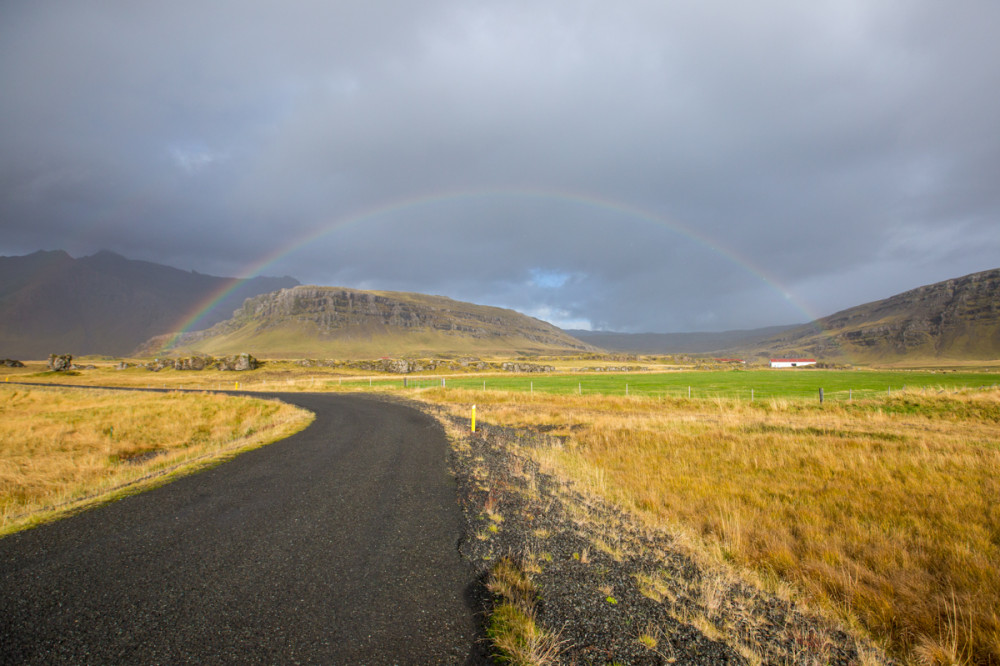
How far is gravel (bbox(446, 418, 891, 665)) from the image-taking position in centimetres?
448

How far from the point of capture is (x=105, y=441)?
18031 millimetres

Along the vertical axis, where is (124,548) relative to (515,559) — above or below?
above

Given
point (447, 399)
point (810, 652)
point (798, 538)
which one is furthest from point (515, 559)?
point (447, 399)

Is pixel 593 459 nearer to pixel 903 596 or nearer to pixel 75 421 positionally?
pixel 903 596

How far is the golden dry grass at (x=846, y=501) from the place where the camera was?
20.2ft

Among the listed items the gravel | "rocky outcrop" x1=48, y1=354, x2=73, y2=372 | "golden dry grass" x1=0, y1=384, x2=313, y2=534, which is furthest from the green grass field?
"rocky outcrop" x1=48, y1=354, x2=73, y2=372

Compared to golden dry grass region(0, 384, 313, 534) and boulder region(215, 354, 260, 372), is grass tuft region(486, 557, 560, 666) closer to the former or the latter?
golden dry grass region(0, 384, 313, 534)

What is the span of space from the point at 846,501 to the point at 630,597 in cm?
882

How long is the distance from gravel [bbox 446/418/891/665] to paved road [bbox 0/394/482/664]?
0.91 m

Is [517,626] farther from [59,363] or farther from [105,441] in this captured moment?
[59,363]

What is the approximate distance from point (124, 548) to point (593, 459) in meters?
13.3

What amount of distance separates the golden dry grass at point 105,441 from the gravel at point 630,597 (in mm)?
8355

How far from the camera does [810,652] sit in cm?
475

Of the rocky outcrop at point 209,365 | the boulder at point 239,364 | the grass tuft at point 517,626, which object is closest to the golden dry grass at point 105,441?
the grass tuft at point 517,626
